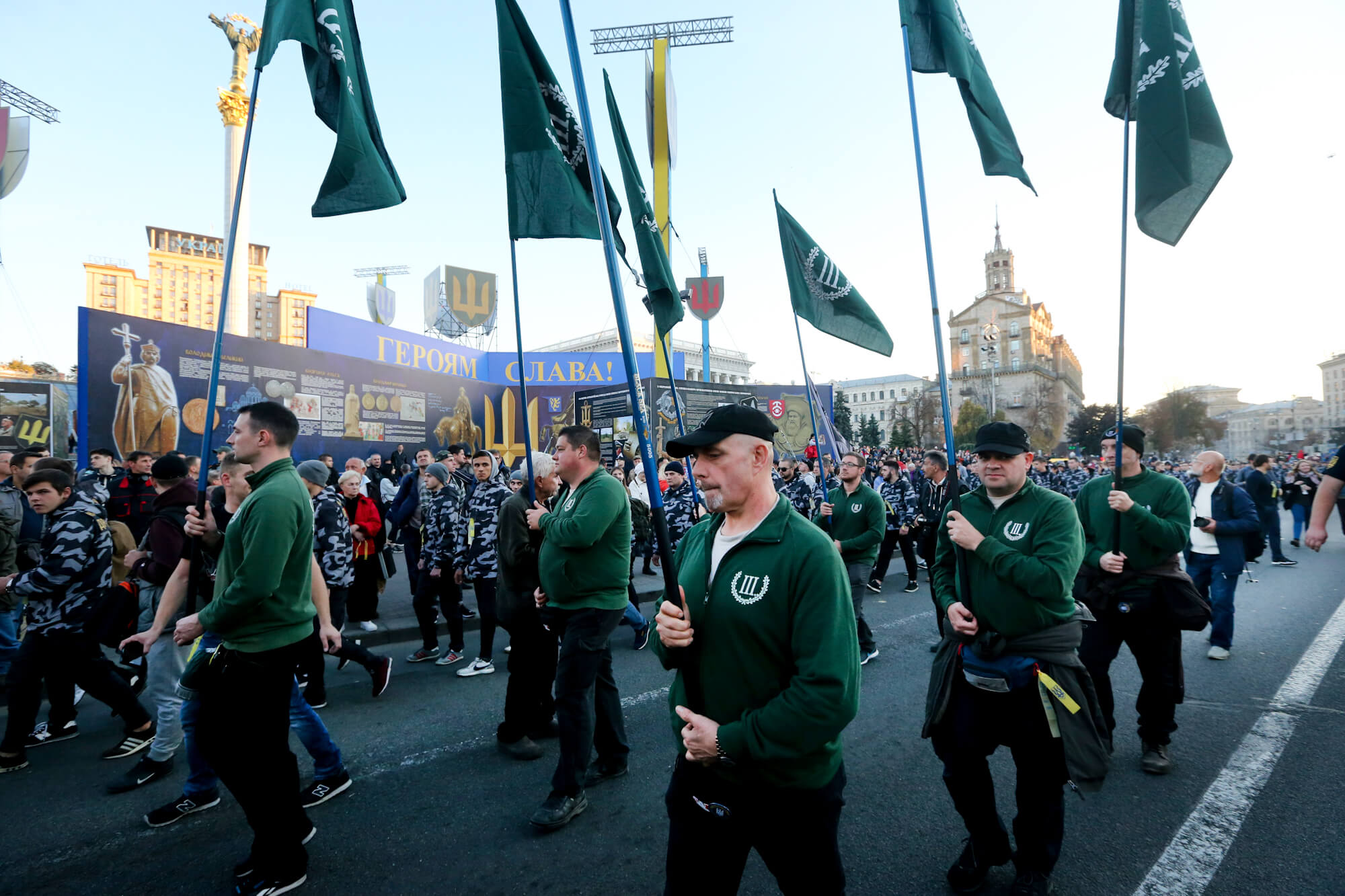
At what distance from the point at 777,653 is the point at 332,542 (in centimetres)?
511

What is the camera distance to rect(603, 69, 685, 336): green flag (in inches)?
200

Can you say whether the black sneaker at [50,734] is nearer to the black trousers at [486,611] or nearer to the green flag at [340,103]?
the black trousers at [486,611]

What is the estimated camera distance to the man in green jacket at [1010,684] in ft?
8.82

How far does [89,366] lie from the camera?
41.3ft

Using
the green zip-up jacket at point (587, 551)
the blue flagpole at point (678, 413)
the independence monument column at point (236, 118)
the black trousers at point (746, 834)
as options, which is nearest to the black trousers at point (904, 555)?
the blue flagpole at point (678, 413)

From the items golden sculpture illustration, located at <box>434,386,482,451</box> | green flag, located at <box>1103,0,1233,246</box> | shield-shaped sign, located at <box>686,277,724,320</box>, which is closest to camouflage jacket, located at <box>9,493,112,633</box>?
green flag, located at <box>1103,0,1233,246</box>

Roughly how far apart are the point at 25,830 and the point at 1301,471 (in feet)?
67.4

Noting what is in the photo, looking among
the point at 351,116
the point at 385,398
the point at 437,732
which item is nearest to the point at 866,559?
the point at 437,732

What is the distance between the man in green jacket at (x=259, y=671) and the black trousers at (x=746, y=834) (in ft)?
6.15

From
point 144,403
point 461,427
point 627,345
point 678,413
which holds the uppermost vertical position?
point 144,403

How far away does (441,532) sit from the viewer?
656cm

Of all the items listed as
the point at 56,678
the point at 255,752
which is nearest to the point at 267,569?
the point at 255,752

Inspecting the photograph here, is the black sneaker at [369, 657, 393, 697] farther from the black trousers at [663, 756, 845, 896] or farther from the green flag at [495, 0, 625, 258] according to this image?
the black trousers at [663, 756, 845, 896]

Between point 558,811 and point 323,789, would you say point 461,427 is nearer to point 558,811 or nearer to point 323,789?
point 323,789
